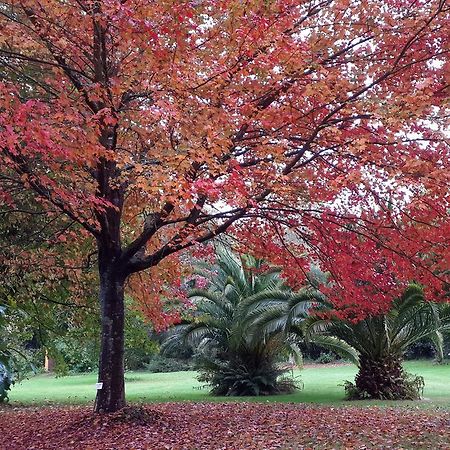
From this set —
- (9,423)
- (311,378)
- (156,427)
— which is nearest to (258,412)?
(156,427)

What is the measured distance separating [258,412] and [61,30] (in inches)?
295

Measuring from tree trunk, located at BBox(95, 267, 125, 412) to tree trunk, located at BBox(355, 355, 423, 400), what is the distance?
7.28m

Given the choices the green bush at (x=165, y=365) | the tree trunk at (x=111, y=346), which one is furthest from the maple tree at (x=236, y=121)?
the green bush at (x=165, y=365)

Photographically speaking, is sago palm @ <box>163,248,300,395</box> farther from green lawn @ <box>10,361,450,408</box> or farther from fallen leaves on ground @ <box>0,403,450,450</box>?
fallen leaves on ground @ <box>0,403,450,450</box>

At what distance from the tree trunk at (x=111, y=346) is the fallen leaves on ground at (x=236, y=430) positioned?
0.90 feet

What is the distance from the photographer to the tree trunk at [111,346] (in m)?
9.07

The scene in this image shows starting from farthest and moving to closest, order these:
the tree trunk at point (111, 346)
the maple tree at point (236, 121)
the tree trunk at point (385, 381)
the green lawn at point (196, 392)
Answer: the green lawn at point (196, 392), the tree trunk at point (385, 381), the tree trunk at point (111, 346), the maple tree at point (236, 121)

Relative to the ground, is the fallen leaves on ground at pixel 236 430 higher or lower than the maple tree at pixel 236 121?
lower

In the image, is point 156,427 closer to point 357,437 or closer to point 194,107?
point 357,437

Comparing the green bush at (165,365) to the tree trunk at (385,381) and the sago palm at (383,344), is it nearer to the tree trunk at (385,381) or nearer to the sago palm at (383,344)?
the sago palm at (383,344)

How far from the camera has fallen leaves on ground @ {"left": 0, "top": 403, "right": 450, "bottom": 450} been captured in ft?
24.4

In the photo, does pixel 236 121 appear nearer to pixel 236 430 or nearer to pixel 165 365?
pixel 236 430

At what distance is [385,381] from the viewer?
14109mm

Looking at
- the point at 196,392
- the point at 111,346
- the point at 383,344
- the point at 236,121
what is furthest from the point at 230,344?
the point at 236,121
